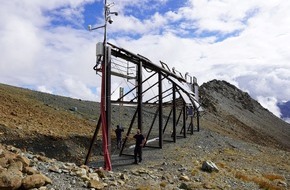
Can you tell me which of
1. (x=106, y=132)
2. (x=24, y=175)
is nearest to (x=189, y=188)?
(x=106, y=132)

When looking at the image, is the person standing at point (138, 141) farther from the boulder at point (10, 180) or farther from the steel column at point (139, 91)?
the boulder at point (10, 180)

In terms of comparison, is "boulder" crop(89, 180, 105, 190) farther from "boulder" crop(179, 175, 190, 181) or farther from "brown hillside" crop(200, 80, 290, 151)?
"brown hillside" crop(200, 80, 290, 151)

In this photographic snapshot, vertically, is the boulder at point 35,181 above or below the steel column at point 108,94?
below

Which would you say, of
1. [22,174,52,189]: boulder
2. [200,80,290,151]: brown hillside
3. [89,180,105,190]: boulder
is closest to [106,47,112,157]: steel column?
[89,180,105,190]: boulder

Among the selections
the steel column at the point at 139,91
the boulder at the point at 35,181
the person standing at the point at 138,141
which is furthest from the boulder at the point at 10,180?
the steel column at the point at 139,91

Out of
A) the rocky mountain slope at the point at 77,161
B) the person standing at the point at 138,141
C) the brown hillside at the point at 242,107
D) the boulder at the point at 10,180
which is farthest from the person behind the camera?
the brown hillside at the point at 242,107

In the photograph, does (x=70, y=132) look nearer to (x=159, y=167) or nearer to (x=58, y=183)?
(x=159, y=167)

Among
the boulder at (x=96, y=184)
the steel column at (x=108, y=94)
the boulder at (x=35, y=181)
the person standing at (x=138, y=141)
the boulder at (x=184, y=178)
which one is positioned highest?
the steel column at (x=108, y=94)

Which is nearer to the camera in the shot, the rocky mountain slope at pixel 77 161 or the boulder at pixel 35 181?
the boulder at pixel 35 181

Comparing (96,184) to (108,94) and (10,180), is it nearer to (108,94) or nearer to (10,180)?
(10,180)

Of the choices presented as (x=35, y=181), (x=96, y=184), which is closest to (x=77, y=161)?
(x=96, y=184)

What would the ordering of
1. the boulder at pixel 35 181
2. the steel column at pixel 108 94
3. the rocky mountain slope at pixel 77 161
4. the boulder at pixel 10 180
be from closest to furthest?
the boulder at pixel 10 180 < the boulder at pixel 35 181 < the rocky mountain slope at pixel 77 161 < the steel column at pixel 108 94

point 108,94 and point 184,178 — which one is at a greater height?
point 108,94

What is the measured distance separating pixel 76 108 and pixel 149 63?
1720cm
